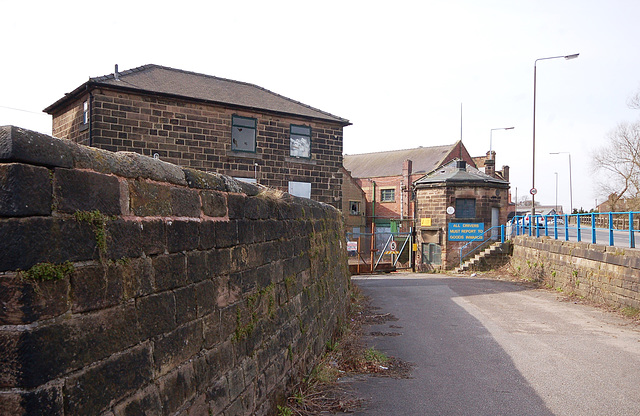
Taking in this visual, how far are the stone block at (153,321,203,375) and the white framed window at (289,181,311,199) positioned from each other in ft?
63.9

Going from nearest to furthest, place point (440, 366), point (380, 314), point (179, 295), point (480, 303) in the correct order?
1. point (179, 295)
2. point (440, 366)
3. point (380, 314)
4. point (480, 303)

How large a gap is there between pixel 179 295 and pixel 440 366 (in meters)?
6.00

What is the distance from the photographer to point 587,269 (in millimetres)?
16391

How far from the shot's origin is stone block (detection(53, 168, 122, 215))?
7.36ft

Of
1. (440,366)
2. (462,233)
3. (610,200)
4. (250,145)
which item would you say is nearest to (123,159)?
(440,366)

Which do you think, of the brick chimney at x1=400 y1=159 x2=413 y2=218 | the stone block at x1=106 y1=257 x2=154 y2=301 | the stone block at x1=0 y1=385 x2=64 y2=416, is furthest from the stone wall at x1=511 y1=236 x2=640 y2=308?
the brick chimney at x1=400 y1=159 x2=413 y2=218

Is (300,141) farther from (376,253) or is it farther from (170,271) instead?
(170,271)

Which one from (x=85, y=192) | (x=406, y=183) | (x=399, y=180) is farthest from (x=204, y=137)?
(x=399, y=180)

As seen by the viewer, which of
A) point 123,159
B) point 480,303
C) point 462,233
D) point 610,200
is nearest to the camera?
point 123,159

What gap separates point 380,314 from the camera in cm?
1335

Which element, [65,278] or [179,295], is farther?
[179,295]

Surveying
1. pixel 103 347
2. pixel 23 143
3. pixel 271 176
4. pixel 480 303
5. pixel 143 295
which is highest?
pixel 271 176

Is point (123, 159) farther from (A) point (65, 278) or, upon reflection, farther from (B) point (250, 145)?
(B) point (250, 145)

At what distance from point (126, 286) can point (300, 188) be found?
20.6m
